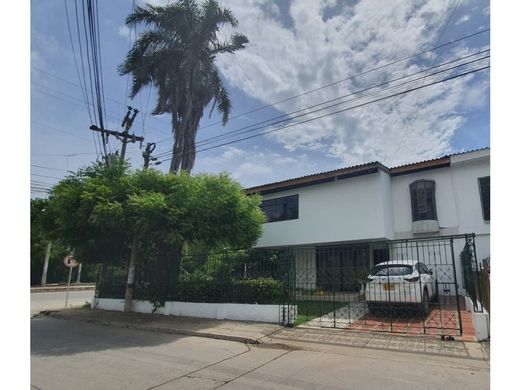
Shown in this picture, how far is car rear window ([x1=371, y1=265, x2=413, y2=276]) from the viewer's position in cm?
950

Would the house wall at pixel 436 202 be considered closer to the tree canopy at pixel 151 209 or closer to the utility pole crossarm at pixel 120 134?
the tree canopy at pixel 151 209

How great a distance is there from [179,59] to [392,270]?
1489cm

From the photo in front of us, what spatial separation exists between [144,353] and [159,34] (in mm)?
16435

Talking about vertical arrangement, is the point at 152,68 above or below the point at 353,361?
above

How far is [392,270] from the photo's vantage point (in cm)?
981

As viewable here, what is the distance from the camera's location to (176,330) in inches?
372

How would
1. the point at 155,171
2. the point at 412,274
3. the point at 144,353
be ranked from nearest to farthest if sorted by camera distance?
the point at 144,353, the point at 412,274, the point at 155,171

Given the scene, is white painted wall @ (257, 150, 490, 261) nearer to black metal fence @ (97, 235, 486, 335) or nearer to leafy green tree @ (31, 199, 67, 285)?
black metal fence @ (97, 235, 486, 335)

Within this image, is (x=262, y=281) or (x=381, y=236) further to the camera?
(x=381, y=236)

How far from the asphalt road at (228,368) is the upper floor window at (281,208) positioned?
10.2 metres

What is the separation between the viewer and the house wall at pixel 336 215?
14852 mm

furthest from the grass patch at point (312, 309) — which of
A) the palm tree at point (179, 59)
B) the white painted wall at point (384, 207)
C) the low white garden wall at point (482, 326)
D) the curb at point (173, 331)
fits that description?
the palm tree at point (179, 59)

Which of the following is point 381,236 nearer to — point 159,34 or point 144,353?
point 144,353

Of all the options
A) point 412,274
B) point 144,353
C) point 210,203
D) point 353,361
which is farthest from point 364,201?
point 144,353
